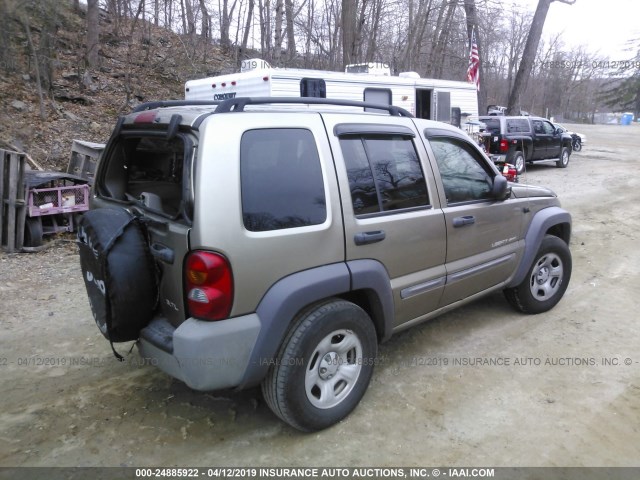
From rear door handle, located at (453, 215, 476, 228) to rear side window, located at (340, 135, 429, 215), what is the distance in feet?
1.01

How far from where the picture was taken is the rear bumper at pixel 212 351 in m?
2.49

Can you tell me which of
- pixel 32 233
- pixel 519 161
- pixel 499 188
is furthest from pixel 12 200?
pixel 519 161

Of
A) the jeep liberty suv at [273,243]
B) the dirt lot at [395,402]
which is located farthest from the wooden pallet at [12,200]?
the jeep liberty suv at [273,243]

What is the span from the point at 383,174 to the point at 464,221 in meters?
0.83

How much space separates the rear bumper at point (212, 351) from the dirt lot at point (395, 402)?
522mm

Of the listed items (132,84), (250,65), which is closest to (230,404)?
(250,65)

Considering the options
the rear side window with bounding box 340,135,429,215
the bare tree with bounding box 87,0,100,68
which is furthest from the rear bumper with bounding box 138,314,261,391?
the bare tree with bounding box 87,0,100,68

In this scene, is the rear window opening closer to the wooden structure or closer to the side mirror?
the side mirror

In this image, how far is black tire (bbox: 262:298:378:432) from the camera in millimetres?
2727

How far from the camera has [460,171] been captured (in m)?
3.85

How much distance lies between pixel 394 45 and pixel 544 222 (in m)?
20.5

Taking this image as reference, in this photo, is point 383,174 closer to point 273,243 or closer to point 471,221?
point 471,221

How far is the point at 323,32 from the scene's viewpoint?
22078 millimetres

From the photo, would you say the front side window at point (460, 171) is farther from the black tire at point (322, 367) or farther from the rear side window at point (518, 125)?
the rear side window at point (518, 125)
